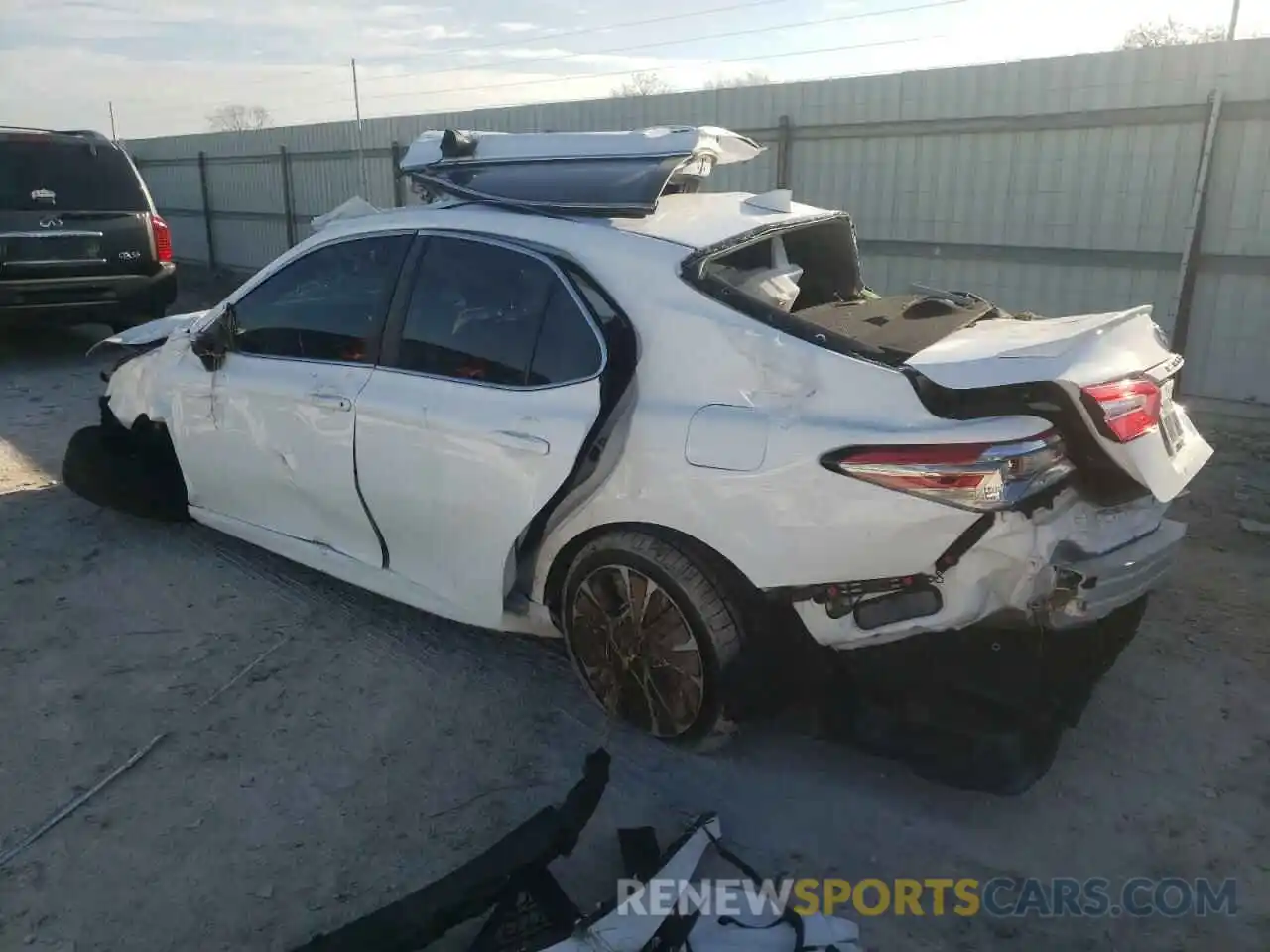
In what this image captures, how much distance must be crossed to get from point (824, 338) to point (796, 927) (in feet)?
5.02

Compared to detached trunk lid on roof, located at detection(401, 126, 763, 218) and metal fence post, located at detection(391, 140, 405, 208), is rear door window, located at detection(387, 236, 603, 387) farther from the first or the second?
metal fence post, located at detection(391, 140, 405, 208)

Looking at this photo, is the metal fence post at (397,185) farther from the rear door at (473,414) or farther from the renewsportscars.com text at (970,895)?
the renewsportscars.com text at (970,895)

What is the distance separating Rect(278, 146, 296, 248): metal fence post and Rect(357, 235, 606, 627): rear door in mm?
12857

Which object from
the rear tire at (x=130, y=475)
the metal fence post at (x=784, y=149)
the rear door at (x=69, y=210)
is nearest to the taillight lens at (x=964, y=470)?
the rear tire at (x=130, y=475)

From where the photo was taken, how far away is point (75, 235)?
8.79 meters

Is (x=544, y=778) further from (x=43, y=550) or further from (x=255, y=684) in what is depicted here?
(x=43, y=550)

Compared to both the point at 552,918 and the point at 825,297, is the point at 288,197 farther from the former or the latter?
the point at 552,918

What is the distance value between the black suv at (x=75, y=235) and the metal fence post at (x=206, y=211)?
334 inches

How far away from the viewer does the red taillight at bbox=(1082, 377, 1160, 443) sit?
262cm

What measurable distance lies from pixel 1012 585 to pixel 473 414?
5.67ft

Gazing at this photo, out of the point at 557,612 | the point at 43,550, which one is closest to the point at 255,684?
the point at 557,612

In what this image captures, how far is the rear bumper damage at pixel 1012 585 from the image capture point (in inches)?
101

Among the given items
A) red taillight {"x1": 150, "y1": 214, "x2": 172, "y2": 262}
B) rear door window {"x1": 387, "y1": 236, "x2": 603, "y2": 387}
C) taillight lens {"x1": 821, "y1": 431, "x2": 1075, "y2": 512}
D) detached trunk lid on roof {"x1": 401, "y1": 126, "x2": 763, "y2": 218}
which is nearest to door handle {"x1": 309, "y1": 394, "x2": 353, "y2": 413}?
rear door window {"x1": 387, "y1": 236, "x2": 603, "y2": 387}

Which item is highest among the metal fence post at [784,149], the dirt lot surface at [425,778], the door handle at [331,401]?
the metal fence post at [784,149]
